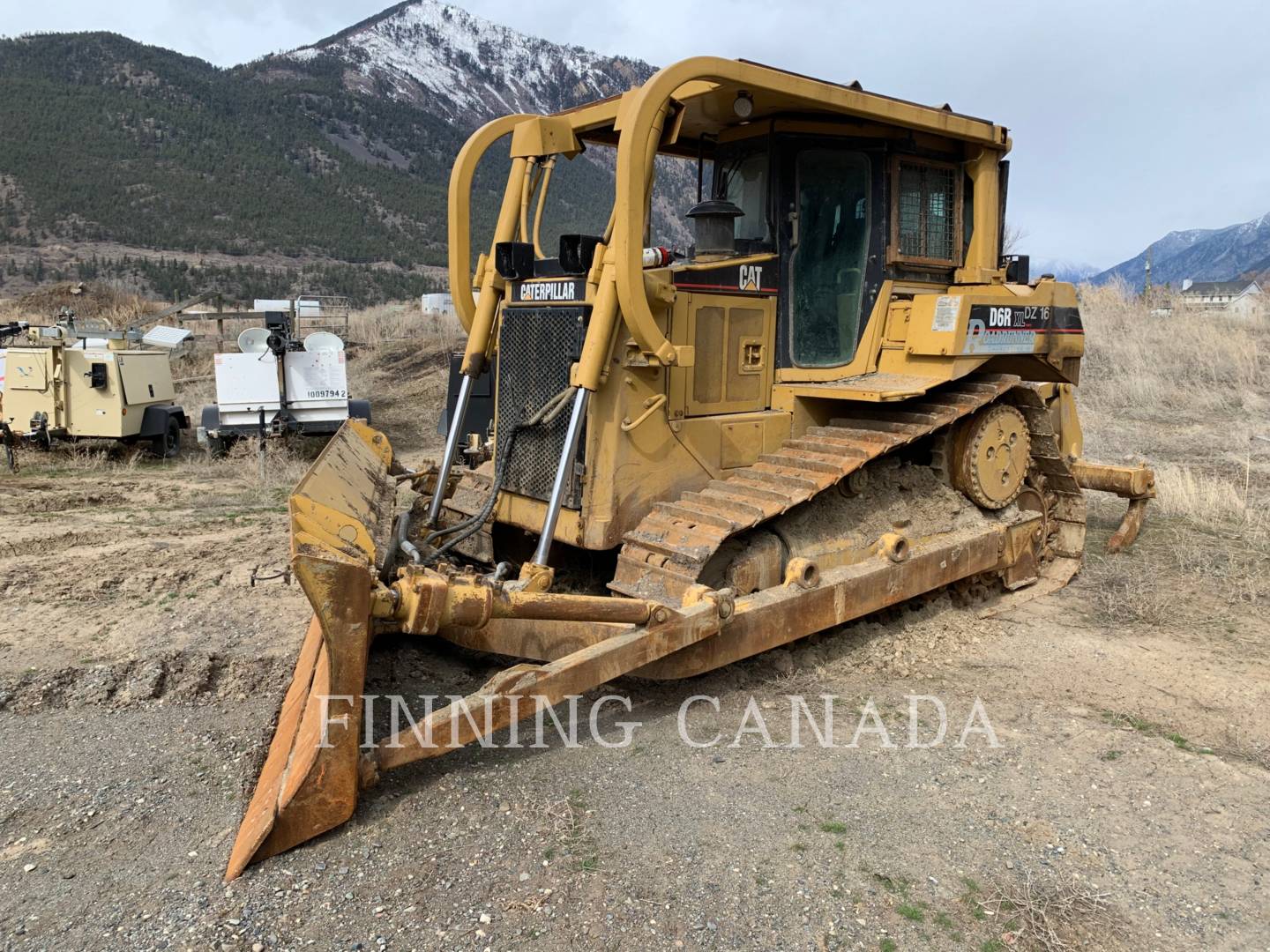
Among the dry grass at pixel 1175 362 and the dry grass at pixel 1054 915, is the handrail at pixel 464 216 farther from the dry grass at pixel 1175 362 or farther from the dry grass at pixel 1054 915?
the dry grass at pixel 1175 362

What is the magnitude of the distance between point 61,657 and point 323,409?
7420 millimetres

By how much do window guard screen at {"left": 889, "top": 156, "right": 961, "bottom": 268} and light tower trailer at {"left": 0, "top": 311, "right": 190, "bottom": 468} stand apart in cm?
982

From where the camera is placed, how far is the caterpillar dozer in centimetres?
401

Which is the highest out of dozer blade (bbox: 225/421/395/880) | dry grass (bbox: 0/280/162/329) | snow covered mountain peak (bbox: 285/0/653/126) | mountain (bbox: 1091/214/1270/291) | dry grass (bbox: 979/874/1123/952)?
snow covered mountain peak (bbox: 285/0/653/126)

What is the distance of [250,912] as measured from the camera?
2873 mm

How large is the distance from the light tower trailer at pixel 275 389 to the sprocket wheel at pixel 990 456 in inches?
338

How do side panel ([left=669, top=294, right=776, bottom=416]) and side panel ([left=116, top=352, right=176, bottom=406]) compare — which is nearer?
side panel ([left=669, top=294, right=776, bottom=416])

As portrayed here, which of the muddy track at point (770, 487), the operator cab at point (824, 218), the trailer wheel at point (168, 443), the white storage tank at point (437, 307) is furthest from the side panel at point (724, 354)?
the white storage tank at point (437, 307)

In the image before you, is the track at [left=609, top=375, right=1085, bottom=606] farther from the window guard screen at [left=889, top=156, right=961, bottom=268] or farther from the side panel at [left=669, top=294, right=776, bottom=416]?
the window guard screen at [left=889, top=156, right=961, bottom=268]

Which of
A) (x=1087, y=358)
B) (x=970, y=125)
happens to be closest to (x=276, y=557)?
(x=970, y=125)

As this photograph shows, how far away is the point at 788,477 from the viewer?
4.75 m

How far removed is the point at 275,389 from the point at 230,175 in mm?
51170

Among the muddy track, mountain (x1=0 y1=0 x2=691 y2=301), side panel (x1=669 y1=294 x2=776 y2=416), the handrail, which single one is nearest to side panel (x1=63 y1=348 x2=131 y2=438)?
the handrail

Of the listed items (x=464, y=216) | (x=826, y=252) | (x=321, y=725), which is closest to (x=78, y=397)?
(x=464, y=216)
